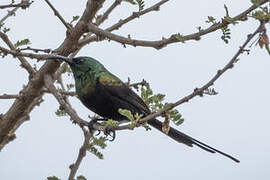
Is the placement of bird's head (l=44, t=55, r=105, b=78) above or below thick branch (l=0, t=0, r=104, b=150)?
above

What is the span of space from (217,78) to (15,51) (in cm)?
148

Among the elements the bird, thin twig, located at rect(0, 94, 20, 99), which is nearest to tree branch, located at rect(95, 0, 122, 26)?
the bird

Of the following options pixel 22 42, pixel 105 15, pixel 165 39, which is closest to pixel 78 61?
pixel 105 15

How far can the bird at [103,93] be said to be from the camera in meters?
3.88

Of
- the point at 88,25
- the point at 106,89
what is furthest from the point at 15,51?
the point at 106,89

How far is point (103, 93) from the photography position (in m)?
3.95

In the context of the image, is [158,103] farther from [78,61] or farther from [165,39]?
[78,61]

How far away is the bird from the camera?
3.88 m

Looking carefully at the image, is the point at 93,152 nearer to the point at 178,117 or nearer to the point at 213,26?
the point at 178,117

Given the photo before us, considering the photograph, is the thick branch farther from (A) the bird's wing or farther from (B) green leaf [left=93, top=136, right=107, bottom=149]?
(A) the bird's wing

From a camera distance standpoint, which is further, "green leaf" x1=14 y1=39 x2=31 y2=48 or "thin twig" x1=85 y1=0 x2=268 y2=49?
"green leaf" x1=14 y1=39 x2=31 y2=48

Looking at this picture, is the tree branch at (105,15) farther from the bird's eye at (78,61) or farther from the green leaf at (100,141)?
the green leaf at (100,141)

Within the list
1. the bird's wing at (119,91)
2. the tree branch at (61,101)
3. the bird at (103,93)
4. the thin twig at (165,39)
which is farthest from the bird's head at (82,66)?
the thin twig at (165,39)

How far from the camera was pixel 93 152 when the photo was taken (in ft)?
11.2
